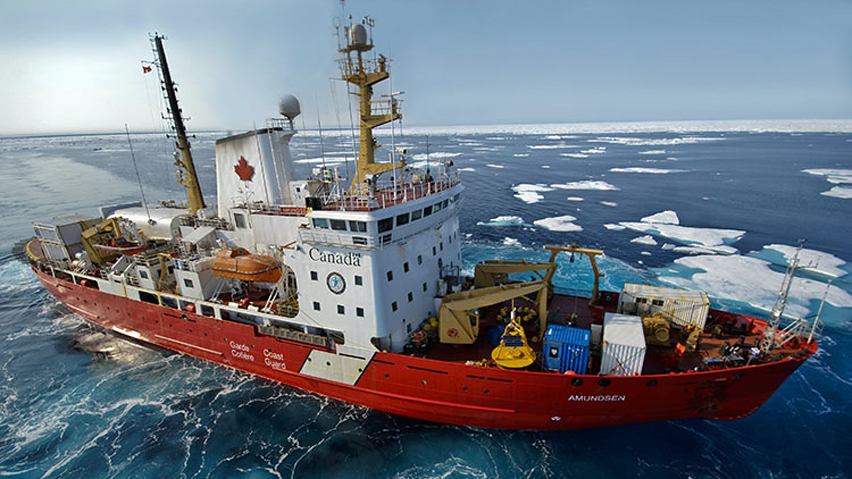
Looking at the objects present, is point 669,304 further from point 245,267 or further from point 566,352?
point 245,267

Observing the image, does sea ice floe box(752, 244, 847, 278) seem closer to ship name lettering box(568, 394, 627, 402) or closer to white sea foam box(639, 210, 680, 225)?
white sea foam box(639, 210, 680, 225)

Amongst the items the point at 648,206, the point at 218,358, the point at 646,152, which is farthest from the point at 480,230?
the point at 646,152

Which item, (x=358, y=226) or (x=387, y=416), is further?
(x=387, y=416)

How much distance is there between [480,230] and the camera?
27.8 m

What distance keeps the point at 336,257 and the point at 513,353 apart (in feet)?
17.1

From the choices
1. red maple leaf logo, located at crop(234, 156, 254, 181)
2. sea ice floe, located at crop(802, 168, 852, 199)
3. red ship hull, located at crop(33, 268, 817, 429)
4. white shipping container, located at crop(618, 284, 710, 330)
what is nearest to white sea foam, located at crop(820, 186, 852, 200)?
sea ice floe, located at crop(802, 168, 852, 199)

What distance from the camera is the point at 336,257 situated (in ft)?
33.1

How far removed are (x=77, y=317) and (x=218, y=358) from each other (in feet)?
35.7

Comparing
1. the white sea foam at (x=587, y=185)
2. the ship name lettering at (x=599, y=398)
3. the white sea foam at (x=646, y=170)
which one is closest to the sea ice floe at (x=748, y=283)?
the ship name lettering at (x=599, y=398)

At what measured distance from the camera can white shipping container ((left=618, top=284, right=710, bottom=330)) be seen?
35.2 ft

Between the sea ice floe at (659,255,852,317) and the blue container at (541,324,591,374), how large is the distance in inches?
460

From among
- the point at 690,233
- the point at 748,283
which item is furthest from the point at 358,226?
the point at 690,233

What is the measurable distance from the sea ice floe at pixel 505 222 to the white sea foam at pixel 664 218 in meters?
9.48

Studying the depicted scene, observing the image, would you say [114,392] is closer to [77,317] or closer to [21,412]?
[21,412]
